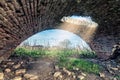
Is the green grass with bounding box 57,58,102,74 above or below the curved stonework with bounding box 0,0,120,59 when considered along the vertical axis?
below

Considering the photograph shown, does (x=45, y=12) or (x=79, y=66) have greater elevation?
(x=45, y=12)

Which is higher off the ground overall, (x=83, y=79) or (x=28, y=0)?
(x=28, y=0)

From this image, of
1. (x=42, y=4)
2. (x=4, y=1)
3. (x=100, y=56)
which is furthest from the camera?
(x=100, y=56)

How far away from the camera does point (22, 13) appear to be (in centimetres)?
468

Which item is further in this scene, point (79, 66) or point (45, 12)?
point (79, 66)

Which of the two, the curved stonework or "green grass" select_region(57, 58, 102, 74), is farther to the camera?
"green grass" select_region(57, 58, 102, 74)

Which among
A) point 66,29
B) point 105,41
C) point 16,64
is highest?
point 66,29

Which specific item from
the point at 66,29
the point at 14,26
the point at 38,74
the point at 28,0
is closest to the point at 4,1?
the point at 28,0

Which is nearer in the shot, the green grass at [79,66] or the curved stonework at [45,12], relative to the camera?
the curved stonework at [45,12]

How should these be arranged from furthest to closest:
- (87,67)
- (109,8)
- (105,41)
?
(105,41) < (87,67) < (109,8)

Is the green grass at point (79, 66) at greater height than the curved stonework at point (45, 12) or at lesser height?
lesser

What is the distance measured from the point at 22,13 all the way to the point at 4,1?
3.17 feet

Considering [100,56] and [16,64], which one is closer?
[16,64]

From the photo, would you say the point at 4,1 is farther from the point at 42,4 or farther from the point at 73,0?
the point at 73,0
